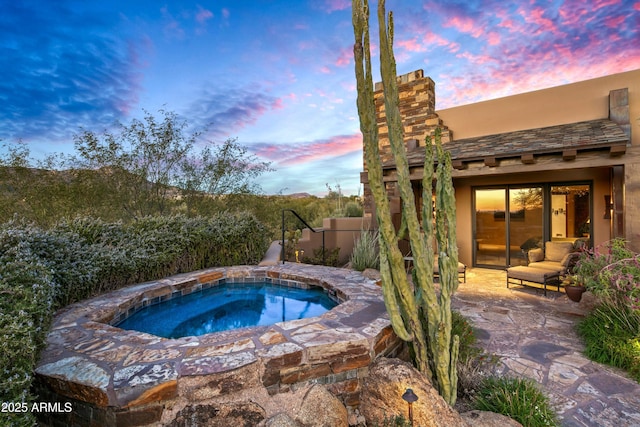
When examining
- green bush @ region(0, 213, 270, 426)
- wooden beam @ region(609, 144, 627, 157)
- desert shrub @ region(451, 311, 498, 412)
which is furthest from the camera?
wooden beam @ region(609, 144, 627, 157)

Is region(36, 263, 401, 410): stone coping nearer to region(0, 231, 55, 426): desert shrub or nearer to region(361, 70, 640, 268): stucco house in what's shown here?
region(0, 231, 55, 426): desert shrub

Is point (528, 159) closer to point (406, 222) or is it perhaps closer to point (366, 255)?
point (366, 255)

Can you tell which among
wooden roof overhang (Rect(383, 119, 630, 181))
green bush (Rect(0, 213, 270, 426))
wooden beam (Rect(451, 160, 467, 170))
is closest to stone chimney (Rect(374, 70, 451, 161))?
wooden roof overhang (Rect(383, 119, 630, 181))

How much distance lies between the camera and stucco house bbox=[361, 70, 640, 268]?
532 centimetres

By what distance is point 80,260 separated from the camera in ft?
15.2

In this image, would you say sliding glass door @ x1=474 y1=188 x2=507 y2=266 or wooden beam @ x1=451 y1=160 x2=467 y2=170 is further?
sliding glass door @ x1=474 y1=188 x2=507 y2=266

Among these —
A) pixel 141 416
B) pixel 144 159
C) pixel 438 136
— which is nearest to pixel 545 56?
pixel 438 136

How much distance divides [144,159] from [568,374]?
32.4 ft

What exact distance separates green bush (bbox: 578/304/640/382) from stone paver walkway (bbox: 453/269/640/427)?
0.12m

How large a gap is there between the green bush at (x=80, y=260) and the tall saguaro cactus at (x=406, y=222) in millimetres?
2562

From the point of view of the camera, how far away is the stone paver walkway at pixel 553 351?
8.35 ft

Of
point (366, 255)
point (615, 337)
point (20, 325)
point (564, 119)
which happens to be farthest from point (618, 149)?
point (20, 325)

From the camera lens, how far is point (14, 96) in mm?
6562

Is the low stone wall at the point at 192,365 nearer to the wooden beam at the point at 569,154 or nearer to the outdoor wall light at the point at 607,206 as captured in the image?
the wooden beam at the point at 569,154
